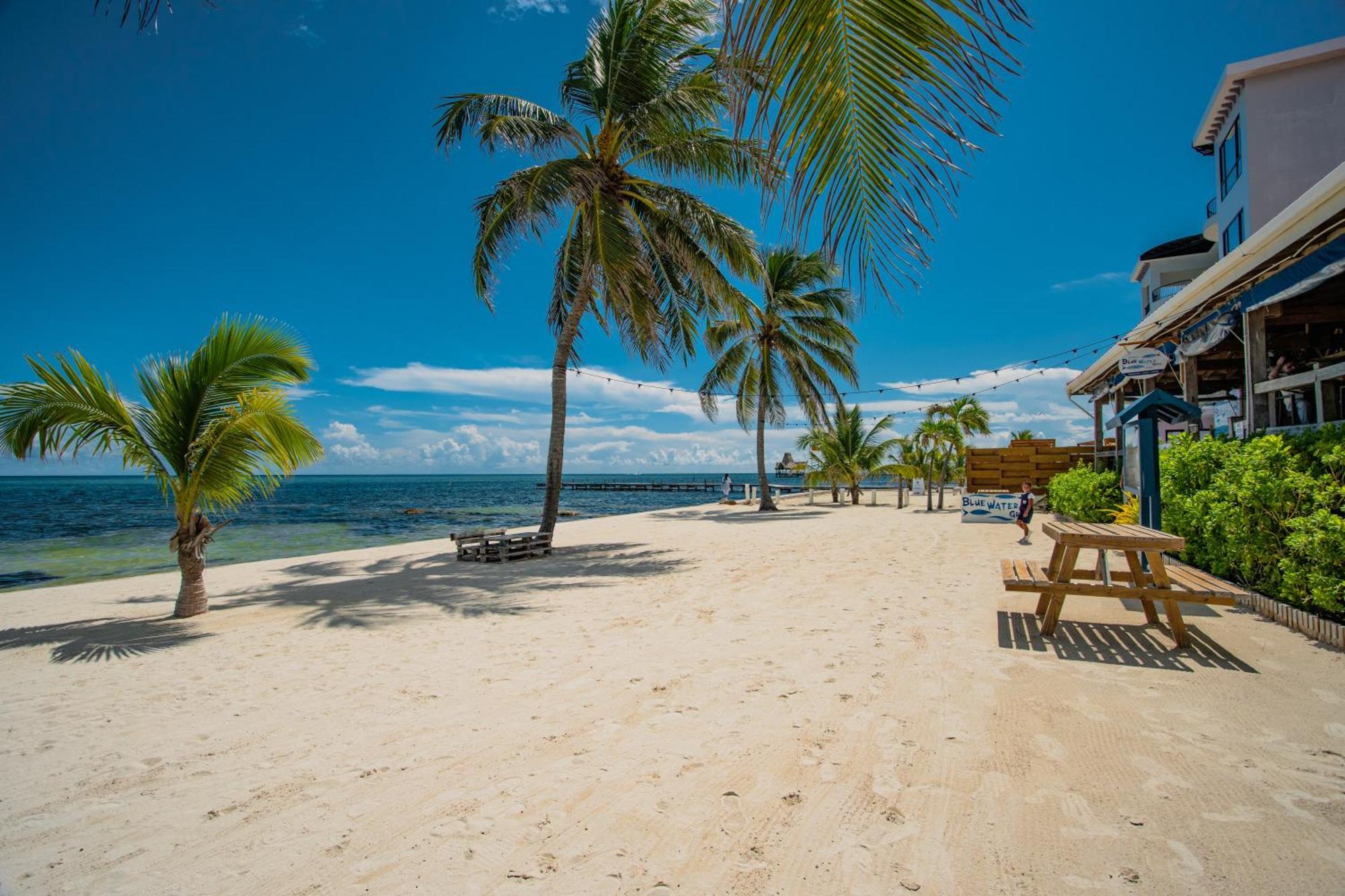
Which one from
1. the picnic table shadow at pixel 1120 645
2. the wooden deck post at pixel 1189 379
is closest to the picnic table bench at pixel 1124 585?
the picnic table shadow at pixel 1120 645

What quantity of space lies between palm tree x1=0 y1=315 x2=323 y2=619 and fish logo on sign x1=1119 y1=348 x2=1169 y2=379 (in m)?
10.9

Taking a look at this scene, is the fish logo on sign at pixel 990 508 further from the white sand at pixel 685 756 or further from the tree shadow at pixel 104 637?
the tree shadow at pixel 104 637

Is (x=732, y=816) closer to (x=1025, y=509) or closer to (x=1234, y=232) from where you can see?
(x=1025, y=509)

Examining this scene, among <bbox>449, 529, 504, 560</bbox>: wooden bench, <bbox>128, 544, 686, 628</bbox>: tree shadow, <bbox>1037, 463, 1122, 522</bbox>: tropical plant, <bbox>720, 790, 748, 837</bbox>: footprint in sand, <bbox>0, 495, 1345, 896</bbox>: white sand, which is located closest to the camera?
<bbox>0, 495, 1345, 896</bbox>: white sand

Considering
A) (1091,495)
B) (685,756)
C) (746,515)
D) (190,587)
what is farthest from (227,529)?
(1091,495)

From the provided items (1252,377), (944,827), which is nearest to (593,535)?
(1252,377)

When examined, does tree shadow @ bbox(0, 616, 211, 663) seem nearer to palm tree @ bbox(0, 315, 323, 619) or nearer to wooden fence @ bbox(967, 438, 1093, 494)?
palm tree @ bbox(0, 315, 323, 619)

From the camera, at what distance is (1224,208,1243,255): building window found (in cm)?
1669

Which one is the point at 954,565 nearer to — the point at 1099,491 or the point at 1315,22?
the point at 1099,491

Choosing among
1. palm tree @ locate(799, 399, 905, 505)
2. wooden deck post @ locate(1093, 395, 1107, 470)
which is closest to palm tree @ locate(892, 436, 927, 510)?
palm tree @ locate(799, 399, 905, 505)

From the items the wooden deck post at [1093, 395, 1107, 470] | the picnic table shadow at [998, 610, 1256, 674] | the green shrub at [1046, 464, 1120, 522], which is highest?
the wooden deck post at [1093, 395, 1107, 470]

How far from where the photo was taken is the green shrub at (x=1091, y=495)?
11352mm

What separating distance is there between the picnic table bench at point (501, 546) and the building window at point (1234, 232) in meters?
19.3

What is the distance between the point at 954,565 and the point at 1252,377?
401cm
